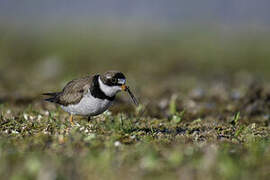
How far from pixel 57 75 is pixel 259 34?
25456 mm

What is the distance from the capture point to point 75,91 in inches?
313

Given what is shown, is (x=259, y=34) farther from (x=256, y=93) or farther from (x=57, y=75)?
(x=256, y=93)

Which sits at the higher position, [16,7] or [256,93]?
[16,7]

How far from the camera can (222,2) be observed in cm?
6756

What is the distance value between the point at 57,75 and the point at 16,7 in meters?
43.2

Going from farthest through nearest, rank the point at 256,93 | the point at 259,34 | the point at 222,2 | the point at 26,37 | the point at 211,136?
the point at 222,2, the point at 259,34, the point at 26,37, the point at 256,93, the point at 211,136

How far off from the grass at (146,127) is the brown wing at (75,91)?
1.35ft

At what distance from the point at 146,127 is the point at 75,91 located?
1530 millimetres

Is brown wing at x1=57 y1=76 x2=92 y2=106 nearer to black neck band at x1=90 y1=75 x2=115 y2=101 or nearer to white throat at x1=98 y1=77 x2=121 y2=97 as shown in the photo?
black neck band at x1=90 y1=75 x2=115 y2=101

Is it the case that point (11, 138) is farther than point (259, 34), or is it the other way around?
point (259, 34)

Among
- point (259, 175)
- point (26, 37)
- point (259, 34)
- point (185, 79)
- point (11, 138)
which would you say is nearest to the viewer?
point (259, 175)

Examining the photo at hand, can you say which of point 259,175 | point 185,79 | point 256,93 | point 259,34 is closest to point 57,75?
point 185,79

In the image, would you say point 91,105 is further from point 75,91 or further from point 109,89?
point 75,91

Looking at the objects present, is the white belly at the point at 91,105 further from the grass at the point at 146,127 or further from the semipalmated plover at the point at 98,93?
the grass at the point at 146,127
